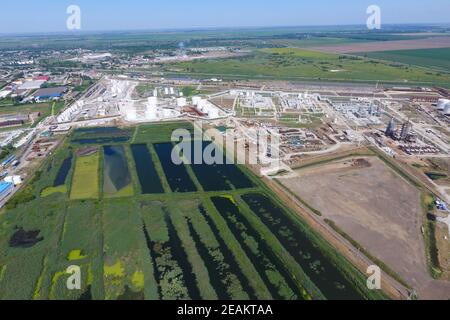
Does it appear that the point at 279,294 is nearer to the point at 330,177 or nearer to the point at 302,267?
the point at 302,267

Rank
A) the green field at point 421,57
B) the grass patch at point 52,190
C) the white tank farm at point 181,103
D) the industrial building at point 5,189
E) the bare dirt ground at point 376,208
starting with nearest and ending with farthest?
1. the bare dirt ground at point 376,208
2. the industrial building at point 5,189
3. the grass patch at point 52,190
4. the white tank farm at point 181,103
5. the green field at point 421,57

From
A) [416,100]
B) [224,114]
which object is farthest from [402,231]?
[416,100]

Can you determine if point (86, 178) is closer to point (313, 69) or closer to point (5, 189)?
point (5, 189)

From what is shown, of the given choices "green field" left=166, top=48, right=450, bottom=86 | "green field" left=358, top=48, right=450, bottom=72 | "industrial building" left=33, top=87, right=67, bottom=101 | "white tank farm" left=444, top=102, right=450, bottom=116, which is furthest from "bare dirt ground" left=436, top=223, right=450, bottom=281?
"green field" left=358, top=48, right=450, bottom=72

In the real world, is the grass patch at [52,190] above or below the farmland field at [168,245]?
above

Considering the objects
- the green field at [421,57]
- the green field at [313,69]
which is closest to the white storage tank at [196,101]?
the green field at [313,69]

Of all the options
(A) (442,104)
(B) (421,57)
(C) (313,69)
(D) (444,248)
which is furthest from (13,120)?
(B) (421,57)

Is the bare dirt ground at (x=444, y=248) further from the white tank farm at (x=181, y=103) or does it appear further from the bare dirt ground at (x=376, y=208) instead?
the white tank farm at (x=181, y=103)
